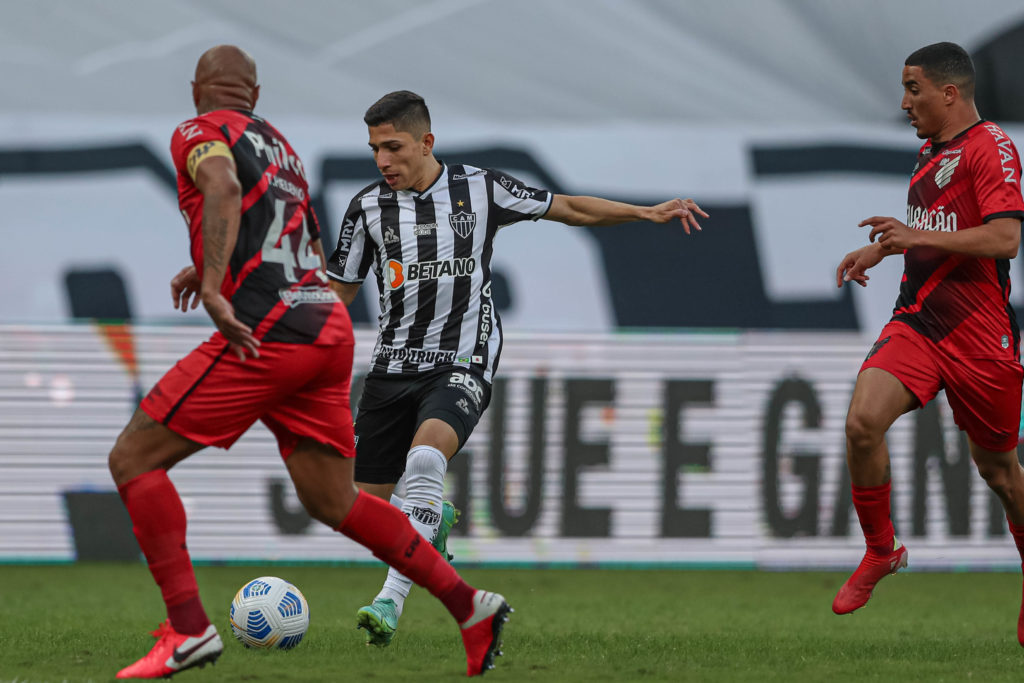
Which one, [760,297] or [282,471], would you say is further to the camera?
[760,297]

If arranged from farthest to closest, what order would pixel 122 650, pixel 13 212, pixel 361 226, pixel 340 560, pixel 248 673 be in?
pixel 13 212, pixel 340 560, pixel 361 226, pixel 122 650, pixel 248 673

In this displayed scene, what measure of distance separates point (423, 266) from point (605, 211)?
0.86m

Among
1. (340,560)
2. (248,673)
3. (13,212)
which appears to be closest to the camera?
(248,673)

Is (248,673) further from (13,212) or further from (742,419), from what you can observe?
(13,212)

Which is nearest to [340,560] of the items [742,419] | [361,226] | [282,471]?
[282,471]

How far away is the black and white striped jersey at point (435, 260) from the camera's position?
5.54 metres

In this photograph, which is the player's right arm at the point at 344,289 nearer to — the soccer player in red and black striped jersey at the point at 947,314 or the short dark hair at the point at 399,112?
the short dark hair at the point at 399,112

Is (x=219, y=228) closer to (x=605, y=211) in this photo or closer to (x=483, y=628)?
(x=483, y=628)

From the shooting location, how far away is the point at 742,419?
10.2 metres

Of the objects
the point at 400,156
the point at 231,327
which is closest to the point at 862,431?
the point at 400,156

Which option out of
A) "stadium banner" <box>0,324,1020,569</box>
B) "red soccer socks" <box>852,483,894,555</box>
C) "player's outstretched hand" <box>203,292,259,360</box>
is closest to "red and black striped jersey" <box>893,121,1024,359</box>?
"red soccer socks" <box>852,483,894,555</box>

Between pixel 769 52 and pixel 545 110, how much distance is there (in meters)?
2.35

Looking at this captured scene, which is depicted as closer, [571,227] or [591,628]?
[591,628]

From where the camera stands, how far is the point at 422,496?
5203mm
